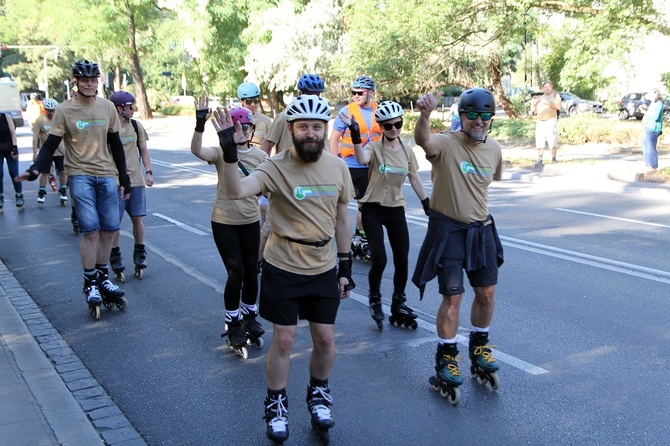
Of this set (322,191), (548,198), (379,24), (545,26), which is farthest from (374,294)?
(379,24)

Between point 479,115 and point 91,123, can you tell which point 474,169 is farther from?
point 91,123

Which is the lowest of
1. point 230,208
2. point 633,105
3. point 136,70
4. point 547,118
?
point 230,208

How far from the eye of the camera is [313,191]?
4176 mm

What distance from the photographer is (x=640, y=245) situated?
973cm

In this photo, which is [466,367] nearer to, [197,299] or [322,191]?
[322,191]

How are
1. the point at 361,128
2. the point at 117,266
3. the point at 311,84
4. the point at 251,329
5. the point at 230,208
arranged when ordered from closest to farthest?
the point at 230,208, the point at 251,329, the point at 311,84, the point at 361,128, the point at 117,266

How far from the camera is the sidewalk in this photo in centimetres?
429

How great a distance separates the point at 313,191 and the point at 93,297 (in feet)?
11.2

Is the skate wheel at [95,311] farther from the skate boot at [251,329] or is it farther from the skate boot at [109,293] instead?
the skate boot at [251,329]

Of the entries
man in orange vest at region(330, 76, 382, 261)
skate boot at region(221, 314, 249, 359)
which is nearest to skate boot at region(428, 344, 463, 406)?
skate boot at region(221, 314, 249, 359)

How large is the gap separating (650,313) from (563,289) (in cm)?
102

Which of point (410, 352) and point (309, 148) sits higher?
point (309, 148)

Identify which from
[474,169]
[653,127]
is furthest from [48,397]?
[653,127]

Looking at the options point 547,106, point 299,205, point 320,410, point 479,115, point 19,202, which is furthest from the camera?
point 547,106
